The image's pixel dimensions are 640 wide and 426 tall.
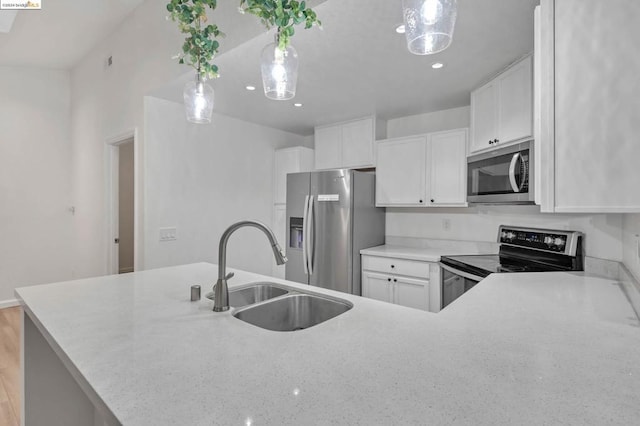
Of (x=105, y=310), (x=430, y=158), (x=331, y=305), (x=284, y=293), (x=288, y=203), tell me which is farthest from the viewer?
(x=288, y=203)

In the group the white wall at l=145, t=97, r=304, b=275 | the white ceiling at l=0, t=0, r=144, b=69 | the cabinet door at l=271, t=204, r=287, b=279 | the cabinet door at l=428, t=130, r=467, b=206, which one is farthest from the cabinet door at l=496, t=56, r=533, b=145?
the white ceiling at l=0, t=0, r=144, b=69

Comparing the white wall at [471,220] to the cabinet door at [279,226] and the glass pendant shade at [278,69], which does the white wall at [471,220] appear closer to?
the cabinet door at [279,226]

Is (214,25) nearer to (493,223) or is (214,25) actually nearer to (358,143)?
(358,143)

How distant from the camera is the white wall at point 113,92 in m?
2.56

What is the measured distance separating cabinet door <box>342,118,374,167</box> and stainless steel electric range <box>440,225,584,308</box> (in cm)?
146

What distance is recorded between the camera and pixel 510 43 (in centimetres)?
198

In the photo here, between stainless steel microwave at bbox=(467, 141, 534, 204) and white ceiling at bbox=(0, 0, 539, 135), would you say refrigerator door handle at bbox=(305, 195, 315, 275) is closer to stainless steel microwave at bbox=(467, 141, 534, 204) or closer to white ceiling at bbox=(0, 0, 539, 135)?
white ceiling at bbox=(0, 0, 539, 135)

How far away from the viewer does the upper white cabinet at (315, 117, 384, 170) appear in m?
3.55

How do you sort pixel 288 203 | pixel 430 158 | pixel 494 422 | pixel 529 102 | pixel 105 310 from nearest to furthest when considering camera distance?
pixel 494 422 < pixel 105 310 < pixel 529 102 < pixel 430 158 < pixel 288 203

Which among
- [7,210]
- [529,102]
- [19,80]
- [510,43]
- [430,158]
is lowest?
[7,210]

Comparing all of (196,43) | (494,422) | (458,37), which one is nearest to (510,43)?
(458,37)

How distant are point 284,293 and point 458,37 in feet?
5.79

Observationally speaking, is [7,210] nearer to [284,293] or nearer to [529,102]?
[284,293]

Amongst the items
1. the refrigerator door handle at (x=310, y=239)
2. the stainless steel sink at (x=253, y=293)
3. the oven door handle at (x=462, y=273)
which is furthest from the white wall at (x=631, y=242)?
the refrigerator door handle at (x=310, y=239)
